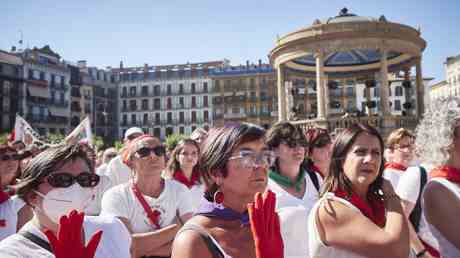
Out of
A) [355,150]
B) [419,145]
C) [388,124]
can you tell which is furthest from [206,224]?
[388,124]

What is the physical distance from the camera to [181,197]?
13.8 feet

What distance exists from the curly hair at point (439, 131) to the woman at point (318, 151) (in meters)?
1.54

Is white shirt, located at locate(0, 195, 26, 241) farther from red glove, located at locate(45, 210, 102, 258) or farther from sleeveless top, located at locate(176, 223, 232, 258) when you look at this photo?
sleeveless top, located at locate(176, 223, 232, 258)

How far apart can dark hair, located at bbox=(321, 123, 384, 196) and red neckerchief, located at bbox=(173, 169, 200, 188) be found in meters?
3.01

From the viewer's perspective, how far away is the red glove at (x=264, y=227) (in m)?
1.92

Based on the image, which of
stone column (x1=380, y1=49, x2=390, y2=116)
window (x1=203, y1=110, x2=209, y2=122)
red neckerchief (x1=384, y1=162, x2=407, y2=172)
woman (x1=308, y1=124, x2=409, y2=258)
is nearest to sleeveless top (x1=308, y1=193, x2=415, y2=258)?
woman (x1=308, y1=124, x2=409, y2=258)

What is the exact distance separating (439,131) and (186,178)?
3.43 metres

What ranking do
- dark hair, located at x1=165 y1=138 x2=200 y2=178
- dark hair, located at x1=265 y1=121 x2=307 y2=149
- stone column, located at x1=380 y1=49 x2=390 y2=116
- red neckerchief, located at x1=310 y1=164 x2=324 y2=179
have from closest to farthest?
dark hair, located at x1=265 y1=121 x2=307 y2=149 → red neckerchief, located at x1=310 y1=164 x2=324 y2=179 → dark hair, located at x1=165 y1=138 x2=200 y2=178 → stone column, located at x1=380 y1=49 x2=390 y2=116

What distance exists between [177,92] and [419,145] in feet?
250

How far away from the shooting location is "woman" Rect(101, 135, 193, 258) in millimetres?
3742

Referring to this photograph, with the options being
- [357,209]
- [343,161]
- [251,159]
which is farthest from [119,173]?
[251,159]

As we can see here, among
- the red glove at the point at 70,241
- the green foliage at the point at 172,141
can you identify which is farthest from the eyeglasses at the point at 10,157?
the red glove at the point at 70,241

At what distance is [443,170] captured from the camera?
303 cm

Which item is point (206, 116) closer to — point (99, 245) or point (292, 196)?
point (292, 196)
